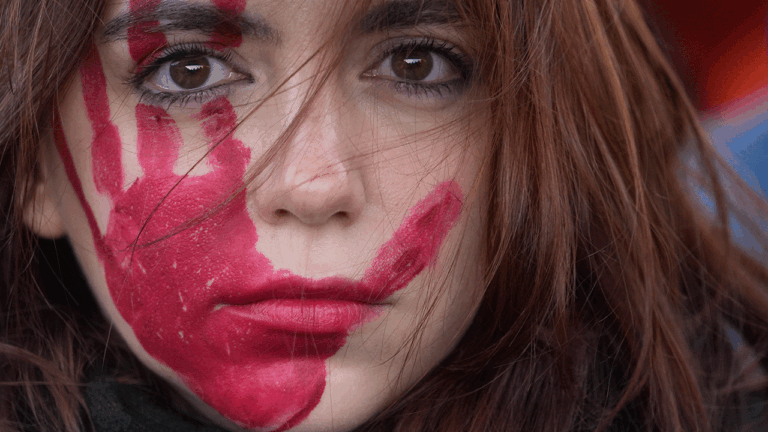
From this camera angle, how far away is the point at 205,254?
2.84ft

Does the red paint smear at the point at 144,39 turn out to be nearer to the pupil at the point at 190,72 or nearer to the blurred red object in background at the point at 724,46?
the pupil at the point at 190,72

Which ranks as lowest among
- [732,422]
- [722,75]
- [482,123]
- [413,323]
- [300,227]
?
[732,422]

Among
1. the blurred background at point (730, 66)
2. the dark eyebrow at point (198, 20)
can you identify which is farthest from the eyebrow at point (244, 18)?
the blurred background at point (730, 66)

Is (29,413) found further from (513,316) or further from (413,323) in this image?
(513,316)

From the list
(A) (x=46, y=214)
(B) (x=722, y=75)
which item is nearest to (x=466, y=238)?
(A) (x=46, y=214)

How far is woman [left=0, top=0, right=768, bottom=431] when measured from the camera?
0.84m

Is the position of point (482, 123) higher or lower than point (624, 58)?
lower

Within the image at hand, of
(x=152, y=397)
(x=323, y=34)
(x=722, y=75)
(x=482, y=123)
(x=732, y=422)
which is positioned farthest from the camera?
(x=722, y=75)

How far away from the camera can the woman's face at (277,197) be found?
2.74ft

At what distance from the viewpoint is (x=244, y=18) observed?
0.83m

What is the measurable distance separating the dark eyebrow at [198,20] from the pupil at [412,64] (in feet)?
0.58

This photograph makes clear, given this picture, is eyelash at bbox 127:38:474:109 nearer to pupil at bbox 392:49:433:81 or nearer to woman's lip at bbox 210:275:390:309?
pupil at bbox 392:49:433:81

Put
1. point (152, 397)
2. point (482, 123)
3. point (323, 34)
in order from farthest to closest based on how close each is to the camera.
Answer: point (152, 397) < point (482, 123) < point (323, 34)

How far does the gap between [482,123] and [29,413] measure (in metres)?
0.85
